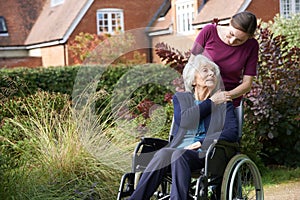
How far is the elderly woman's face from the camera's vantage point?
5.62 metres

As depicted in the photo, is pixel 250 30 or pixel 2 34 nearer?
pixel 250 30

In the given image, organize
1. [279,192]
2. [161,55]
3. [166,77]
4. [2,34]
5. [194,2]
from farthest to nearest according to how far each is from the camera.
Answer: [2,34], [194,2], [166,77], [161,55], [279,192]

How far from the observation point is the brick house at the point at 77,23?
26250 mm

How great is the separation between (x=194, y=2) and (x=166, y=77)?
1213 centimetres

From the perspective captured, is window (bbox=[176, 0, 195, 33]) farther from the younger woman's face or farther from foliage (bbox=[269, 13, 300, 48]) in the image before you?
the younger woman's face

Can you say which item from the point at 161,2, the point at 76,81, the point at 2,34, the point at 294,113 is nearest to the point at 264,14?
the point at 161,2

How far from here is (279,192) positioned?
774 cm

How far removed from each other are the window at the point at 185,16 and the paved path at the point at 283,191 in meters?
17.9

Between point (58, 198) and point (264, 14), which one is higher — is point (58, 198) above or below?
below

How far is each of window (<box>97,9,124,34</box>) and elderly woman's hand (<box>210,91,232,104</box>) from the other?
22416 millimetres

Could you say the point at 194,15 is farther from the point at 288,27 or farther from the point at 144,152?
the point at 144,152

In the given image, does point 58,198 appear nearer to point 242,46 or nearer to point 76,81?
point 242,46

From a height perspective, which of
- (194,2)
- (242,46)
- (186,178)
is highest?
(194,2)

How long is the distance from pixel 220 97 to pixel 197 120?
11.2 inches
